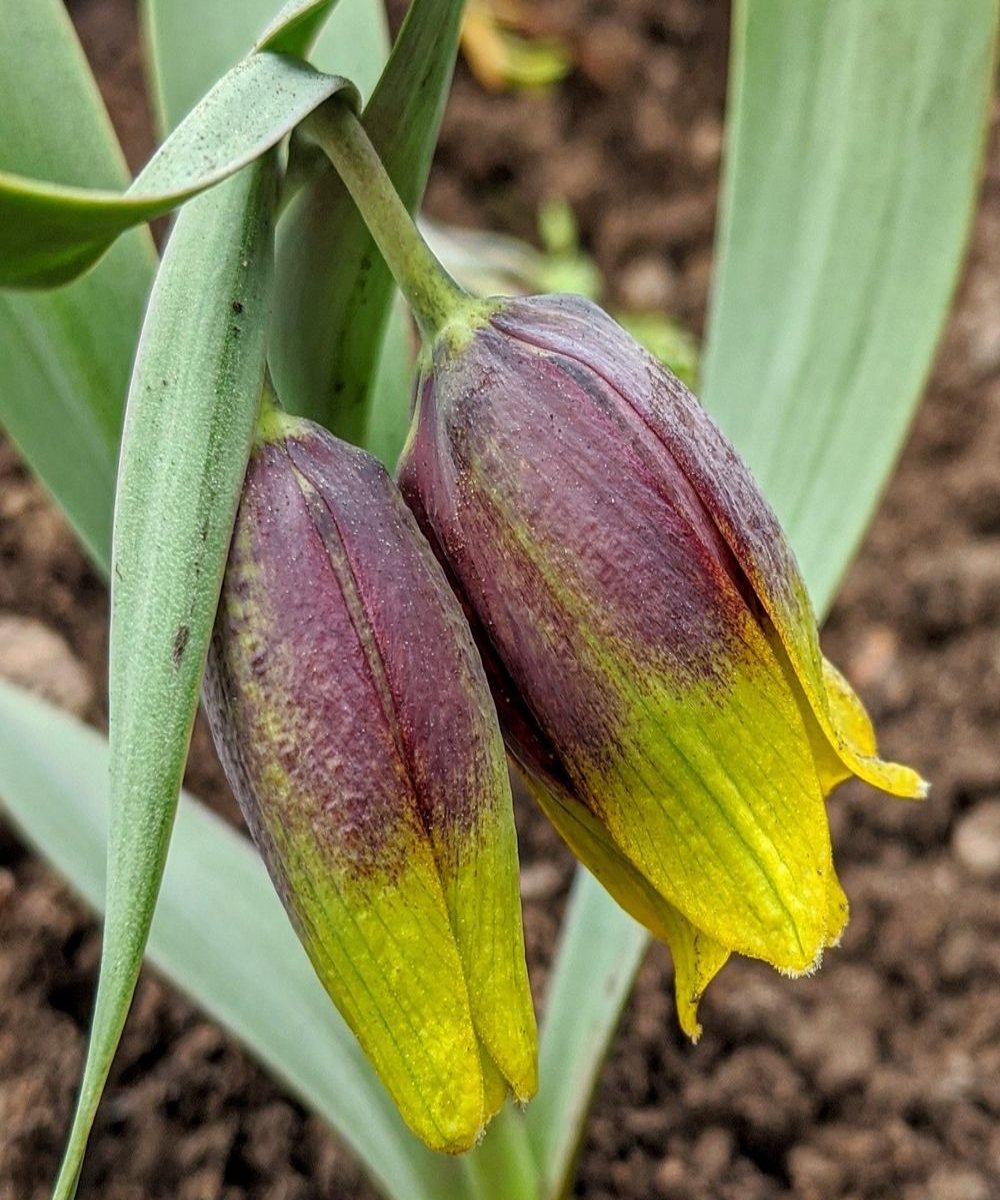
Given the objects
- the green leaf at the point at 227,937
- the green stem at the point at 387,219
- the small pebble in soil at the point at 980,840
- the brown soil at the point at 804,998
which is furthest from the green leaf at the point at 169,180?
the small pebble in soil at the point at 980,840

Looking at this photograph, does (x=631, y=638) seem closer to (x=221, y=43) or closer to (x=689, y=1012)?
(x=689, y=1012)

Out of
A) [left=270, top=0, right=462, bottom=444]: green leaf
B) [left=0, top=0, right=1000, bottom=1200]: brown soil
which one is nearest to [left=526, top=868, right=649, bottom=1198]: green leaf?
[left=0, top=0, right=1000, bottom=1200]: brown soil

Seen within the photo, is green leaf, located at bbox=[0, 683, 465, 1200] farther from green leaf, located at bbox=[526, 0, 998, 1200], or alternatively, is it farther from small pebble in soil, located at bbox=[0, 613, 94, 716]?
small pebble in soil, located at bbox=[0, 613, 94, 716]

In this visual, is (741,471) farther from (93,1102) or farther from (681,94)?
(681,94)

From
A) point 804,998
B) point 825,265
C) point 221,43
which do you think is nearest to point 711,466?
point 825,265

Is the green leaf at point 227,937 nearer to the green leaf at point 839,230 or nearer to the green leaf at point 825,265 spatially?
the green leaf at point 825,265

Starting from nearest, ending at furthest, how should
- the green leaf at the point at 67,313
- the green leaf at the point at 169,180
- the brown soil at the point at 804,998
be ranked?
the green leaf at the point at 169,180 → the green leaf at the point at 67,313 → the brown soil at the point at 804,998
